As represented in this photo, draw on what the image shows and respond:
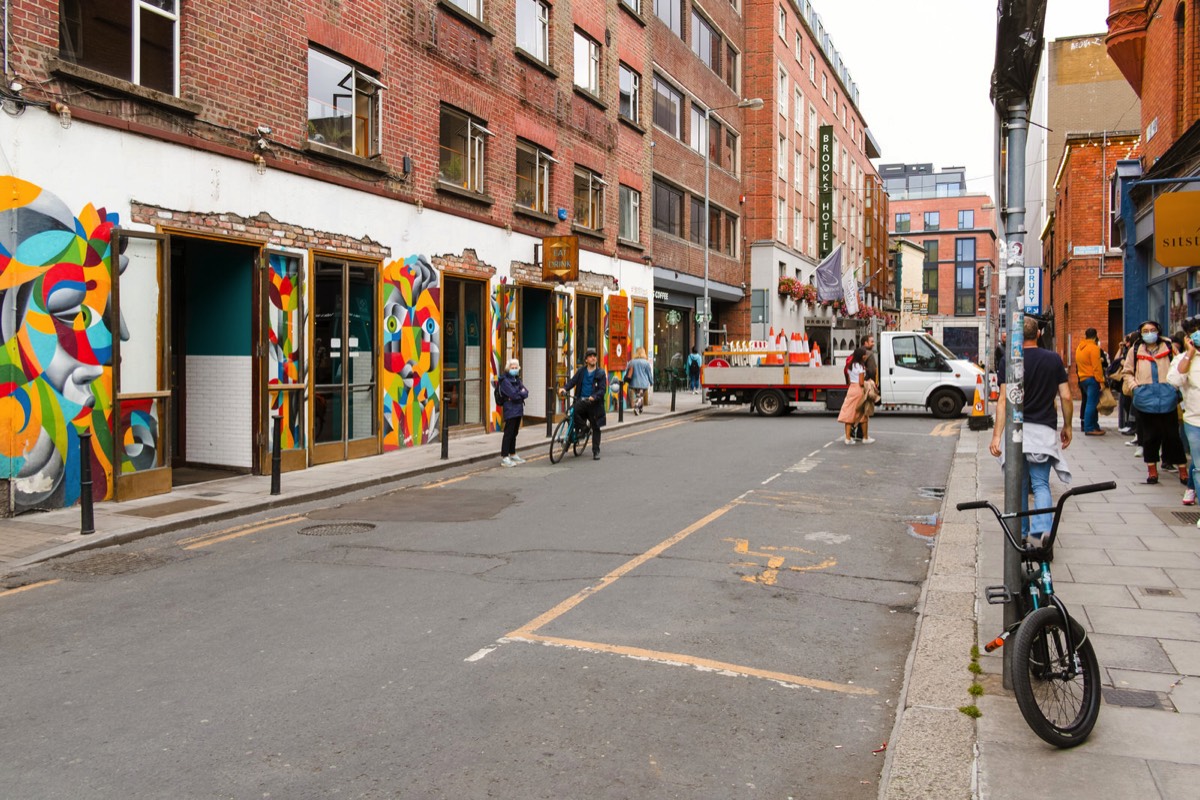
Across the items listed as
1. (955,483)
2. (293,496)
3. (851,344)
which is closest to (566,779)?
(293,496)

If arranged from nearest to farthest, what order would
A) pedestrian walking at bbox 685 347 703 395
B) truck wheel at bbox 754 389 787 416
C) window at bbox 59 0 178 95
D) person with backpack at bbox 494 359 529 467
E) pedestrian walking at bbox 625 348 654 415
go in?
1. window at bbox 59 0 178 95
2. person with backpack at bbox 494 359 529 467
3. truck wheel at bbox 754 389 787 416
4. pedestrian walking at bbox 625 348 654 415
5. pedestrian walking at bbox 685 347 703 395

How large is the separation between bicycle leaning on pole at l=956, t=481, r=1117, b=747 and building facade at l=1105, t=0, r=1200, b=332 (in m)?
8.22

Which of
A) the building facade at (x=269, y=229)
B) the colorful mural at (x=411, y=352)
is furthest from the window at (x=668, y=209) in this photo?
the colorful mural at (x=411, y=352)

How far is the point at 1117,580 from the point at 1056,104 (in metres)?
36.8

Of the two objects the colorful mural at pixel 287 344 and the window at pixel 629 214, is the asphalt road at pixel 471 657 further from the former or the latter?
the window at pixel 629 214

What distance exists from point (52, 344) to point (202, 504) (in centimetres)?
223

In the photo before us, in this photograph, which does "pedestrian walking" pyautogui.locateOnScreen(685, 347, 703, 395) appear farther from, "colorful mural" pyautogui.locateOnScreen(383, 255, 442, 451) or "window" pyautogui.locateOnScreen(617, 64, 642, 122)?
"colorful mural" pyautogui.locateOnScreen(383, 255, 442, 451)

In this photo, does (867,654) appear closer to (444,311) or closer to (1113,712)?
(1113,712)

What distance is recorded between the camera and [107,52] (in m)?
10.6

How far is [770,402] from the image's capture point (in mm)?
24219

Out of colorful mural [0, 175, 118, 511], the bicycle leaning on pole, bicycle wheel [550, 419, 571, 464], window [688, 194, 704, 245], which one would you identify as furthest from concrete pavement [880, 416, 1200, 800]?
window [688, 194, 704, 245]

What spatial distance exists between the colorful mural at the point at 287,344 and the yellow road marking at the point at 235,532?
3241 mm

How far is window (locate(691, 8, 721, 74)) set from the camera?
3412 cm

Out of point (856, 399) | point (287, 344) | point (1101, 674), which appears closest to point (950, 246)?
point (856, 399)
